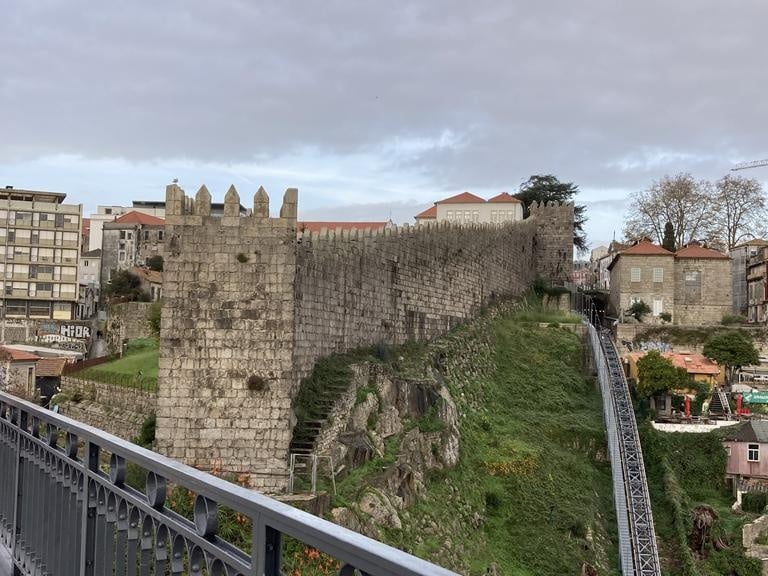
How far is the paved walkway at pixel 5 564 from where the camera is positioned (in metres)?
5.33

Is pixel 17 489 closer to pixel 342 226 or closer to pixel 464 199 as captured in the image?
pixel 342 226

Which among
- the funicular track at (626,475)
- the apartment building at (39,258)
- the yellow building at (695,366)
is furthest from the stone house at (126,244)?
the funicular track at (626,475)

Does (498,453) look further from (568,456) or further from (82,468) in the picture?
(82,468)

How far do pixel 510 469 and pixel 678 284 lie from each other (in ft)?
92.2

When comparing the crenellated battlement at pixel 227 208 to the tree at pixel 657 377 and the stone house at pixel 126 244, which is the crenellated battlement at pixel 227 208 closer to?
the tree at pixel 657 377

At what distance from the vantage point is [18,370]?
36.1 metres

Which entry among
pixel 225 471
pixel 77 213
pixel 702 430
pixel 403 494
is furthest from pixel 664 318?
pixel 77 213

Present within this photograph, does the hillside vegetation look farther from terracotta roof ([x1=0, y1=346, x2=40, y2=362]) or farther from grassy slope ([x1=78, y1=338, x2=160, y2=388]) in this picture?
terracotta roof ([x1=0, y1=346, x2=40, y2=362])

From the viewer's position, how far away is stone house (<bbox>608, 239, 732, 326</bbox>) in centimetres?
4569

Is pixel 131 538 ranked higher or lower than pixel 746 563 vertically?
higher

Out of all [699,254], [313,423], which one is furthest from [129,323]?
[699,254]

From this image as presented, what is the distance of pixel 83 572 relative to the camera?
4.11m

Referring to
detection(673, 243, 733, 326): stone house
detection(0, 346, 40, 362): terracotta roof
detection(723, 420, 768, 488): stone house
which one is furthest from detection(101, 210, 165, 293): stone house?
detection(723, 420, 768, 488): stone house

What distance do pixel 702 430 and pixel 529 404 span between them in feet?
23.9
